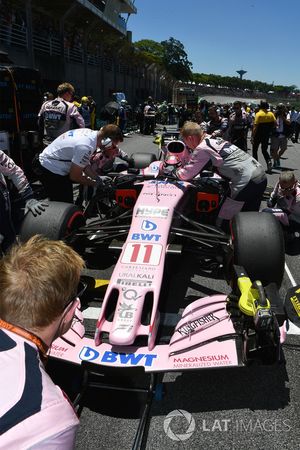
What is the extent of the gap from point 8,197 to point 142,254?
1.34 metres

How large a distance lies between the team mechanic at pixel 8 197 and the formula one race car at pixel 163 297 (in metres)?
0.12

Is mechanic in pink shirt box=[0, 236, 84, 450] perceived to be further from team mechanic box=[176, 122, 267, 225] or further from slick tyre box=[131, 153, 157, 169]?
slick tyre box=[131, 153, 157, 169]

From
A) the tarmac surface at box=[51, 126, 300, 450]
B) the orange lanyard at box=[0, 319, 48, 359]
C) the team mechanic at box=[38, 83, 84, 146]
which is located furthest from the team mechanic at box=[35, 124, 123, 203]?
the orange lanyard at box=[0, 319, 48, 359]

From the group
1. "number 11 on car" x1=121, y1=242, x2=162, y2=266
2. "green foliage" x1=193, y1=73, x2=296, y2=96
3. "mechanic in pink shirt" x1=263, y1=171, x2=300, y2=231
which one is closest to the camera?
"number 11 on car" x1=121, y1=242, x2=162, y2=266

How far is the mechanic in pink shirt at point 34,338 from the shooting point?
88cm

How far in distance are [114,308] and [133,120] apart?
78.1 ft

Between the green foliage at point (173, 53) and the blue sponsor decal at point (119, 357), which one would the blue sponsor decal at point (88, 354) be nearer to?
the blue sponsor decal at point (119, 357)

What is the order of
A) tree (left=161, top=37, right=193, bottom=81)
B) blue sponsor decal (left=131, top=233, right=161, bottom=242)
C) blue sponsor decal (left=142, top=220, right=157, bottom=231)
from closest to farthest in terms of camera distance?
blue sponsor decal (left=131, top=233, right=161, bottom=242) < blue sponsor decal (left=142, top=220, right=157, bottom=231) < tree (left=161, top=37, right=193, bottom=81)

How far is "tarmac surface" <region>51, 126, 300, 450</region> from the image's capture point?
2.16 metres

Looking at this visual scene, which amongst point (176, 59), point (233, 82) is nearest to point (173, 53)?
point (176, 59)

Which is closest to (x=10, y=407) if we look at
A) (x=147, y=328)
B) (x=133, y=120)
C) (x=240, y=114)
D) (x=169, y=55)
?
(x=147, y=328)

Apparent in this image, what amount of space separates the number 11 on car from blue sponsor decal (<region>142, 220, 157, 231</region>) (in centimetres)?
23

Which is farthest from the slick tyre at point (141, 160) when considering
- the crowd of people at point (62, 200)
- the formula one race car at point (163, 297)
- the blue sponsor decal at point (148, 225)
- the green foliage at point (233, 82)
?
the green foliage at point (233, 82)

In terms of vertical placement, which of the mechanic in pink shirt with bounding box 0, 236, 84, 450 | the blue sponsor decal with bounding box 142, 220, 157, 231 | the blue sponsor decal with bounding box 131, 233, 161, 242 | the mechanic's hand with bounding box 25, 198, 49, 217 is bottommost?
the blue sponsor decal with bounding box 131, 233, 161, 242
